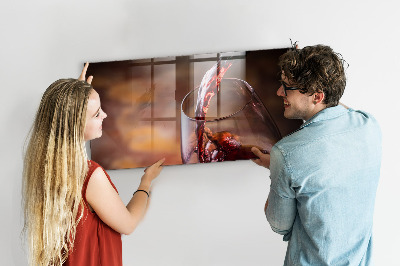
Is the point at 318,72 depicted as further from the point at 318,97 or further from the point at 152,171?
the point at 152,171

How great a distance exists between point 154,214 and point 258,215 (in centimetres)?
48

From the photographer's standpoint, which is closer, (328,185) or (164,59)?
(328,185)

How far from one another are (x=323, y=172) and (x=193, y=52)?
833mm

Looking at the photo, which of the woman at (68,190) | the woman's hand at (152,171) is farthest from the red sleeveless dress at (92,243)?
the woman's hand at (152,171)

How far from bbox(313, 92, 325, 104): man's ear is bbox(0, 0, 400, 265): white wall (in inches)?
18.2

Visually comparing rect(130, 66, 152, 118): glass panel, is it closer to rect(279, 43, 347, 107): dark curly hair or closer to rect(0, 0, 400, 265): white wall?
rect(0, 0, 400, 265): white wall

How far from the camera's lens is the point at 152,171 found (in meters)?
1.74

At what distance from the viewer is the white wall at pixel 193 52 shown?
5.62ft

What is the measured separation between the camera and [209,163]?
5.91 ft

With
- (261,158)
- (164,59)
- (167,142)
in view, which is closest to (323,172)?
(261,158)

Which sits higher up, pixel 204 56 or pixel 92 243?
pixel 204 56

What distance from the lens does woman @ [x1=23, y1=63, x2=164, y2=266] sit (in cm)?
129

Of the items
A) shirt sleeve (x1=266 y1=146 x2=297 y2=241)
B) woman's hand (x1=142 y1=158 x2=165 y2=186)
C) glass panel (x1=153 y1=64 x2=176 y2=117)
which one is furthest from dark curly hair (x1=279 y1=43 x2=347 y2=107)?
woman's hand (x1=142 y1=158 x2=165 y2=186)

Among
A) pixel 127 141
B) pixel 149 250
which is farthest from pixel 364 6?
pixel 149 250
